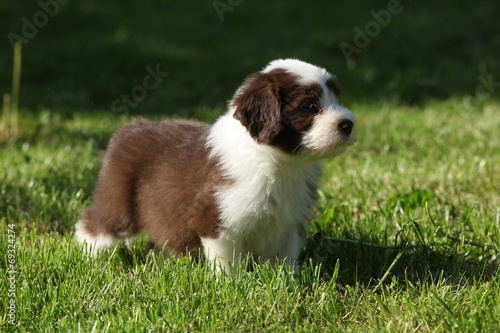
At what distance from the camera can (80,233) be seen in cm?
389

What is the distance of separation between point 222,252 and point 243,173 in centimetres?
46

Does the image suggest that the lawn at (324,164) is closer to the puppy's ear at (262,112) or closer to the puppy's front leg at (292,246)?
the puppy's front leg at (292,246)

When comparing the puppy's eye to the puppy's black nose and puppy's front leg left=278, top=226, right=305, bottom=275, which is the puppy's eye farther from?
puppy's front leg left=278, top=226, right=305, bottom=275

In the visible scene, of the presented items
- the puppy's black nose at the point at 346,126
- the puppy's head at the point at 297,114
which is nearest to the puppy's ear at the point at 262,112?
the puppy's head at the point at 297,114

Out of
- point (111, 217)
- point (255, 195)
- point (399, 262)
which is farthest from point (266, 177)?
point (111, 217)

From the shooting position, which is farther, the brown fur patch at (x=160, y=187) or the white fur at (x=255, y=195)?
the brown fur patch at (x=160, y=187)

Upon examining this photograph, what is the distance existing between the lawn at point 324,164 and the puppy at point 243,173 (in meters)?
0.20

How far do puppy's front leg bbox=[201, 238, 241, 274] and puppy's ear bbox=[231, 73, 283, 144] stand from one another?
1.98 ft

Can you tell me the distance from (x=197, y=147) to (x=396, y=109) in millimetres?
4595

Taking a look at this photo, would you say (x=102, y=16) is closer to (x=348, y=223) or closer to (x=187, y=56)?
(x=187, y=56)

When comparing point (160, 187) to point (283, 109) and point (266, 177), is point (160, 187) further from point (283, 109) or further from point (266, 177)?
point (283, 109)

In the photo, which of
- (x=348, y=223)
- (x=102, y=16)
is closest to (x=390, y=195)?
(x=348, y=223)

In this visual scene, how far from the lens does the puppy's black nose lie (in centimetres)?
297

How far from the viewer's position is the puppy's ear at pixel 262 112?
119 inches
